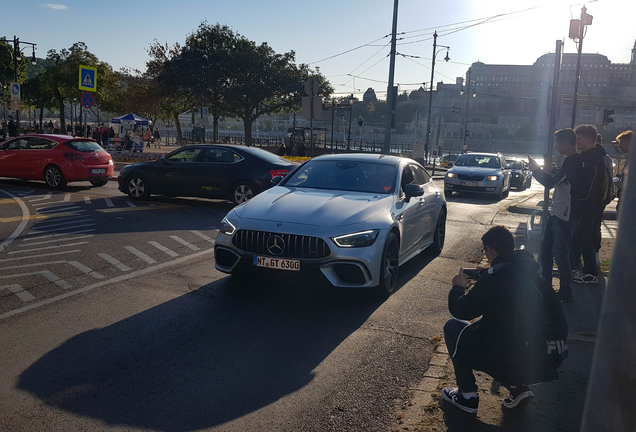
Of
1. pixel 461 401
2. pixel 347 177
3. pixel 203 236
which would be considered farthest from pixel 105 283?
pixel 461 401

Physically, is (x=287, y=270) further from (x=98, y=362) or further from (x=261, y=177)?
(x=261, y=177)

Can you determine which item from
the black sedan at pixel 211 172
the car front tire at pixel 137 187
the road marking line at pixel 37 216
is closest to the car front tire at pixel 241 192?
the black sedan at pixel 211 172

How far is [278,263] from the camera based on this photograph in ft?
20.0

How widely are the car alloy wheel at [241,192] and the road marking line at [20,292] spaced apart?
24.8 feet

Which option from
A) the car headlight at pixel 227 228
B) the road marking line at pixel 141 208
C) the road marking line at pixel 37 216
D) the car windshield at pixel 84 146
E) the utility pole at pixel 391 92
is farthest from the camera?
the utility pole at pixel 391 92

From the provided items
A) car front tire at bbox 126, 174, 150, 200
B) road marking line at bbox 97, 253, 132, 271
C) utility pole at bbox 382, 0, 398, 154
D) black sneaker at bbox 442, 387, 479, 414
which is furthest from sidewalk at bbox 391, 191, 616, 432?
utility pole at bbox 382, 0, 398, 154

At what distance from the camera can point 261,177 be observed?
14.1m

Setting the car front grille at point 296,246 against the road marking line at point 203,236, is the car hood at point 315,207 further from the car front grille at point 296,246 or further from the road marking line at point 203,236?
the road marking line at point 203,236

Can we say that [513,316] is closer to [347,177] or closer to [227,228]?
[227,228]

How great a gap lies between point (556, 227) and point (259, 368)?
3.62 metres

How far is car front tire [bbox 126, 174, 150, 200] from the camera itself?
15.1m

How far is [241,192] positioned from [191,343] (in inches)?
364

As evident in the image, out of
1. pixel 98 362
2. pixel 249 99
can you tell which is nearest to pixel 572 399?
pixel 98 362

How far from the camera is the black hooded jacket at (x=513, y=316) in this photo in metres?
3.49
